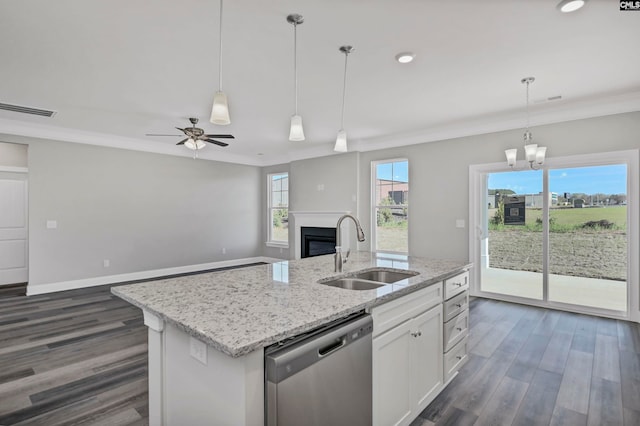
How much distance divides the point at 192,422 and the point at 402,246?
→ 195 inches

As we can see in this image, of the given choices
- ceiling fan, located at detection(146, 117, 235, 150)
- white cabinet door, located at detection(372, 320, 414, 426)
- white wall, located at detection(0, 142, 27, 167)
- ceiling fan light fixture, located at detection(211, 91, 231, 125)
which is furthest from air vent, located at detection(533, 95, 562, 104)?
white wall, located at detection(0, 142, 27, 167)

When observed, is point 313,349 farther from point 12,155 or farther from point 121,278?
point 12,155

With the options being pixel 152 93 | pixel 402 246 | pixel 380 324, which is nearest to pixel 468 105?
pixel 402 246

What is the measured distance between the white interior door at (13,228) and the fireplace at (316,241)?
521 centimetres

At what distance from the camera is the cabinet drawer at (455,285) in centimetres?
232

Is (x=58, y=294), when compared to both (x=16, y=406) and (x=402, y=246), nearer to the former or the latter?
(x=16, y=406)

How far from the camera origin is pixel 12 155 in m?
5.86

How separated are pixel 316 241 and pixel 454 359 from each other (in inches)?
180

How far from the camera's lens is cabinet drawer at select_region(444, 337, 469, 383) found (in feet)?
7.64

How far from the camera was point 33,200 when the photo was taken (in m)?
5.02

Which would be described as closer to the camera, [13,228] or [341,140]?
[341,140]

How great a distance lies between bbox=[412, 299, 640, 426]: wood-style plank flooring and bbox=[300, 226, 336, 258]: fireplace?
325 centimetres

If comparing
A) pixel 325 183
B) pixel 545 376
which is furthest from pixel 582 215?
pixel 325 183

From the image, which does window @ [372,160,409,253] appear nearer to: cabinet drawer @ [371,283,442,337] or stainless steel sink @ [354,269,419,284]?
stainless steel sink @ [354,269,419,284]
